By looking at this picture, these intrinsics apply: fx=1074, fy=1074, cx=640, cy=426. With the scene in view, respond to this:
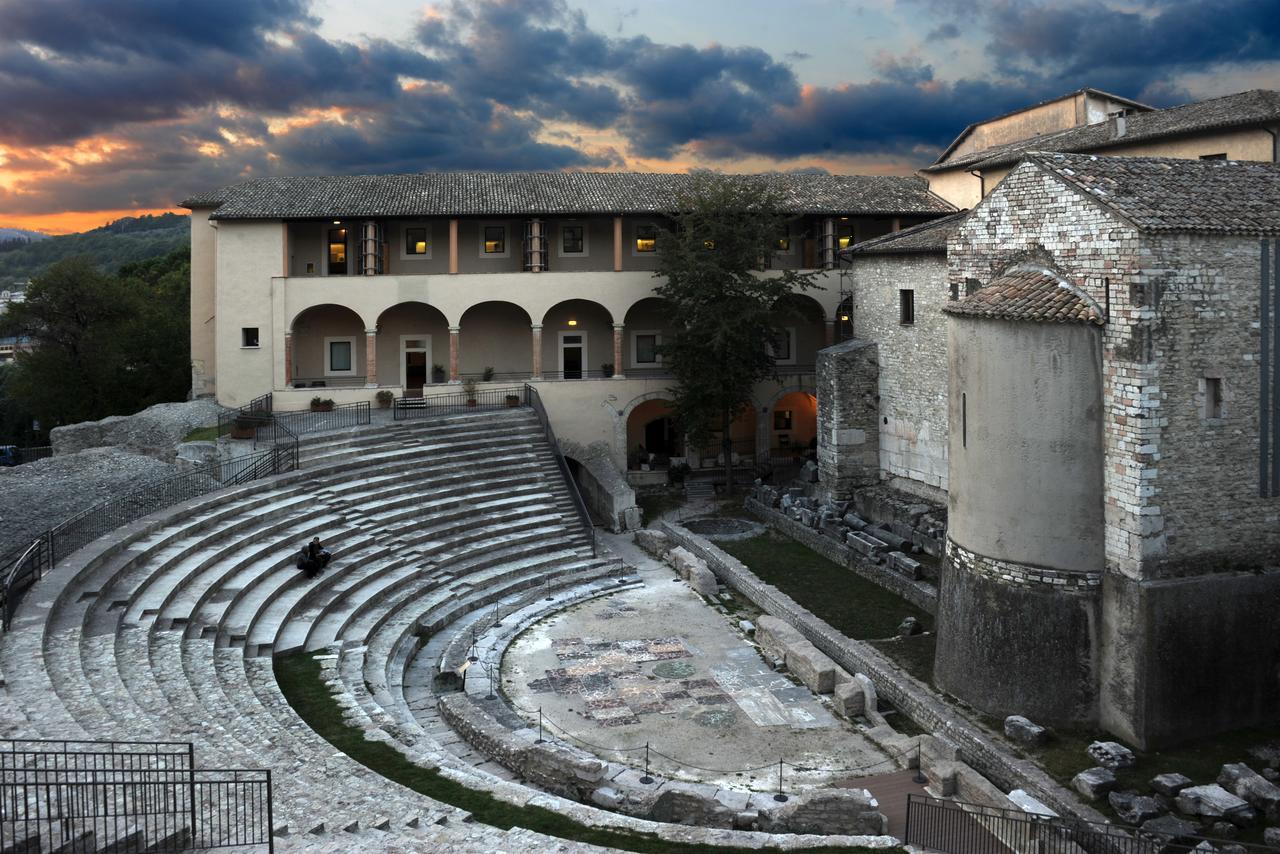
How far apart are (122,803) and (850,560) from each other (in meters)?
20.3

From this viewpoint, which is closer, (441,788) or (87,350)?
(441,788)

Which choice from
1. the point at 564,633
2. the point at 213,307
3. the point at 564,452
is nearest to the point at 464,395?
the point at 564,452

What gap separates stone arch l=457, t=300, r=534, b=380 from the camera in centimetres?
4094

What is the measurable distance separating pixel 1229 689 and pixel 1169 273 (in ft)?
22.8

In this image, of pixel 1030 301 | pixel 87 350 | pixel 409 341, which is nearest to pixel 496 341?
pixel 409 341

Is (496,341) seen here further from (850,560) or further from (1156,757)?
(1156,757)

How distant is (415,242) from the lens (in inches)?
1575

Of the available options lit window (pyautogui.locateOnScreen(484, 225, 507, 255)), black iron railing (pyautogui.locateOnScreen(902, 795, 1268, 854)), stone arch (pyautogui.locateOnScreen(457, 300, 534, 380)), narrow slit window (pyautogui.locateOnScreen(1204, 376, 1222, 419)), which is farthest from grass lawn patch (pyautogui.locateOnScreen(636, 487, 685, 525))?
black iron railing (pyautogui.locateOnScreen(902, 795, 1268, 854))

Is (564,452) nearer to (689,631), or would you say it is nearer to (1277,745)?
(689,631)

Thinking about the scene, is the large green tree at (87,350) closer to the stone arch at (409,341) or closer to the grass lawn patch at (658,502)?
the stone arch at (409,341)

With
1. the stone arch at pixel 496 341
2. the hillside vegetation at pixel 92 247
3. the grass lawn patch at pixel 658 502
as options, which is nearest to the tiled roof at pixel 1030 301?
the grass lawn patch at pixel 658 502

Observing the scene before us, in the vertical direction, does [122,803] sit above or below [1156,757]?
above

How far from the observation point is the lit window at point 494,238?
40312 millimetres

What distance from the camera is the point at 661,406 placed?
4297 centimetres
